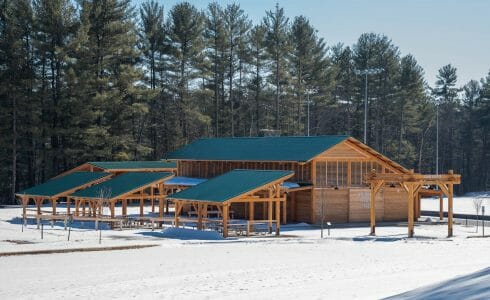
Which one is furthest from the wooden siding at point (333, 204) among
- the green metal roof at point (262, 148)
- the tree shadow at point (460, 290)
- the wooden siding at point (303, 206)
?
the tree shadow at point (460, 290)

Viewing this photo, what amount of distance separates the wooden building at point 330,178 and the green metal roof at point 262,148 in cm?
6

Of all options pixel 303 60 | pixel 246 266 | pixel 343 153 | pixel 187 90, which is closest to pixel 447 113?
pixel 303 60

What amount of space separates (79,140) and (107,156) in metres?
3.05

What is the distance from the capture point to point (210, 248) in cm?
3195

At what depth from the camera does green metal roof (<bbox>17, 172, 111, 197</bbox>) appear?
46812 millimetres

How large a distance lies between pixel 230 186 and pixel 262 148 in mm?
12018

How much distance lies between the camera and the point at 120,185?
149 ft

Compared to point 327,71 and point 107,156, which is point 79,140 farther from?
point 327,71

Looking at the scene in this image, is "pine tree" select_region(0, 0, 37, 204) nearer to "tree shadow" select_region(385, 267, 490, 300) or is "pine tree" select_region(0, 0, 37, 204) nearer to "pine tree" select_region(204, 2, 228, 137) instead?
"pine tree" select_region(204, 2, 228, 137)

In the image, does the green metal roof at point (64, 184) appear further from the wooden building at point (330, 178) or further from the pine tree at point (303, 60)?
the pine tree at point (303, 60)

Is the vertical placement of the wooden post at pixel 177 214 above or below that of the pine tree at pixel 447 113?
below

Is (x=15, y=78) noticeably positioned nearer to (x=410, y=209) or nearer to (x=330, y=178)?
(x=330, y=178)

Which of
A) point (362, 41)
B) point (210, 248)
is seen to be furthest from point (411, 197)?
point (362, 41)

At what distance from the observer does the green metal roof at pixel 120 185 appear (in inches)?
1715
